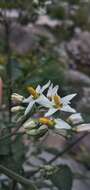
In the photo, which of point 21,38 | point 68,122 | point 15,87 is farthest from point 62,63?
point 68,122

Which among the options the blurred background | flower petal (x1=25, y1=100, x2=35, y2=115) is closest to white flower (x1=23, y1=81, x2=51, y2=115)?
flower petal (x1=25, y1=100, x2=35, y2=115)

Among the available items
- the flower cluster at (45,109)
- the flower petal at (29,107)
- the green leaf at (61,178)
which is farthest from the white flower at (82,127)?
the green leaf at (61,178)

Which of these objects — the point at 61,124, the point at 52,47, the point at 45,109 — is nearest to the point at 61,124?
the point at 61,124

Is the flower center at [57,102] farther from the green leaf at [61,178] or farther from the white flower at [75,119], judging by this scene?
the green leaf at [61,178]

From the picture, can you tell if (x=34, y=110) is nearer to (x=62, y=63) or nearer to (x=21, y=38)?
(x=62, y=63)

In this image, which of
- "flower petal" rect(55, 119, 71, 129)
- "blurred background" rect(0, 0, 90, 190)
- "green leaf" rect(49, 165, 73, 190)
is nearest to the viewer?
"flower petal" rect(55, 119, 71, 129)

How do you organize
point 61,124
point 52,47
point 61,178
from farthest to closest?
point 52,47
point 61,178
point 61,124

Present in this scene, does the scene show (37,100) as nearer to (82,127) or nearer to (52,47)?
(82,127)

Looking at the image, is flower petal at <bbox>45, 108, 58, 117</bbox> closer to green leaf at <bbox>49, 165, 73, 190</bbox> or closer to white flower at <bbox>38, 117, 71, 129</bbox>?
white flower at <bbox>38, 117, 71, 129</bbox>

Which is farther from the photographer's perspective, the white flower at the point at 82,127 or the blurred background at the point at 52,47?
the blurred background at the point at 52,47
